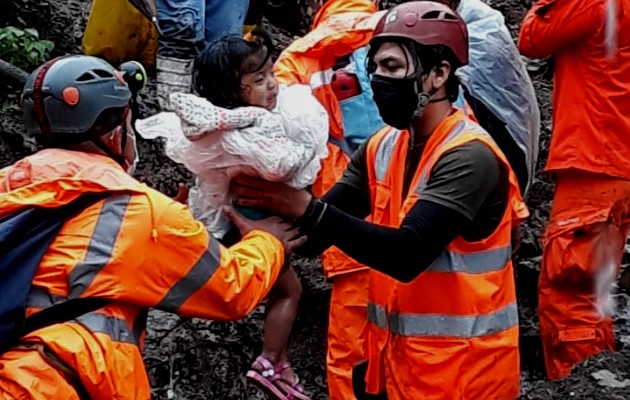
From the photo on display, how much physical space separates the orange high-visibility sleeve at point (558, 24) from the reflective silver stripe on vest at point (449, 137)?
1943 mm

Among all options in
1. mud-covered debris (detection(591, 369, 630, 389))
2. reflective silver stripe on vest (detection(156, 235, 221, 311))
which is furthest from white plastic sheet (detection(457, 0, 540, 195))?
reflective silver stripe on vest (detection(156, 235, 221, 311))

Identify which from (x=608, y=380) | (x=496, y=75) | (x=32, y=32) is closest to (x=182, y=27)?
(x=496, y=75)

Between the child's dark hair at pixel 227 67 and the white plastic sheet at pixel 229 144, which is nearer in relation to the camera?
the white plastic sheet at pixel 229 144

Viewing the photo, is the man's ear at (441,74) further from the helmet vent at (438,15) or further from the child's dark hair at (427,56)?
the helmet vent at (438,15)

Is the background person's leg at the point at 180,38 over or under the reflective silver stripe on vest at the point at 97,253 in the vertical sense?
under

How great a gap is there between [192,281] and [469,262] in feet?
2.85

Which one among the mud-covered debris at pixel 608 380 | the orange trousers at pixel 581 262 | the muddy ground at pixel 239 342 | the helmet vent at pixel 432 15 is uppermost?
the helmet vent at pixel 432 15

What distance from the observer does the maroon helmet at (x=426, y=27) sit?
3.48 m

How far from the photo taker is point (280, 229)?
3590 mm

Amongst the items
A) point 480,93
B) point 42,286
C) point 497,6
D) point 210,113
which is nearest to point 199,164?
point 210,113

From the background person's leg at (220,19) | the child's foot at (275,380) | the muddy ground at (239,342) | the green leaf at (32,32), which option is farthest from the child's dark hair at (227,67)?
the green leaf at (32,32)

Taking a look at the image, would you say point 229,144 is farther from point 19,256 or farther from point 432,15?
point 19,256

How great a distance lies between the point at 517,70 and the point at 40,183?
3047 mm

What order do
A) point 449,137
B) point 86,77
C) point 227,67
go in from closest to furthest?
point 86,77 → point 449,137 → point 227,67
